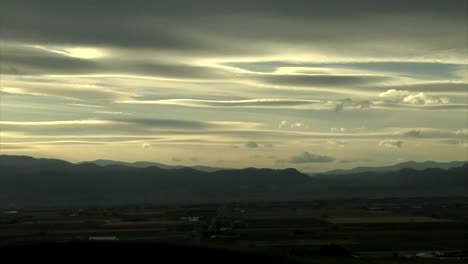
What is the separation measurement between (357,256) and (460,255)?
11156 mm

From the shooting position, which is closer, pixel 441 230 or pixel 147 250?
pixel 147 250

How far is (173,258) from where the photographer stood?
17047mm

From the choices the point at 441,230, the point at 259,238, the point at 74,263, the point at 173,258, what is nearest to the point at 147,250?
the point at 173,258

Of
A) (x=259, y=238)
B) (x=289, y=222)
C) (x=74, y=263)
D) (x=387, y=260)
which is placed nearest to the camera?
(x=74, y=263)

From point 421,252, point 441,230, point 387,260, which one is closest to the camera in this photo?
point 387,260

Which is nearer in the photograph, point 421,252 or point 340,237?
point 421,252

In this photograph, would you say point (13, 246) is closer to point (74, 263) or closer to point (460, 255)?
point (74, 263)

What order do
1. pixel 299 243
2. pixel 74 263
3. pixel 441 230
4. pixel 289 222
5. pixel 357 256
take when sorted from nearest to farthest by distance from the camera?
pixel 74 263 < pixel 357 256 < pixel 299 243 < pixel 441 230 < pixel 289 222

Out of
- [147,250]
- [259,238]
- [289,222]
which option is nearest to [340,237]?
[259,238]

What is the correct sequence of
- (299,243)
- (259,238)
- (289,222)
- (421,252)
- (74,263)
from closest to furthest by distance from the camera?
(74,263) < (421,252) < (299,243) < (259,238) < (289,222)

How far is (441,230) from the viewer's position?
107 metres

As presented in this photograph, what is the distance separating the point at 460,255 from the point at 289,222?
61.0m

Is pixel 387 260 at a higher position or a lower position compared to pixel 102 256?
lower

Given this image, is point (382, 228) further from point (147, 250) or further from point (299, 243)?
point (147, 250)
